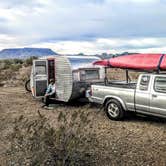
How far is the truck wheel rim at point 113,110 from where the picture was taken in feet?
38.3

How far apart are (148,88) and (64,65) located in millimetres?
5172

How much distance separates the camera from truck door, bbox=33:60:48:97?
16891mm

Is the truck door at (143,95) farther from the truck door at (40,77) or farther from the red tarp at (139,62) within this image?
the truck door at (40,77)

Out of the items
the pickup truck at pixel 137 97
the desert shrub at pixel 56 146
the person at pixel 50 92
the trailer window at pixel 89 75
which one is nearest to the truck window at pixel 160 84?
the pickup truck at pixel 137 97

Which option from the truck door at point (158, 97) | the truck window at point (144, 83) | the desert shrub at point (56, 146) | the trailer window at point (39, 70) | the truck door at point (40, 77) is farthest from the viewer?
the trailer window at point (39, 70)

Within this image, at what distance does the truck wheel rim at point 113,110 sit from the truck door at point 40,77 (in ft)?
18.3

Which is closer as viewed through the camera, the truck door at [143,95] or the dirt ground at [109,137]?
the dirt ground at [109,137]

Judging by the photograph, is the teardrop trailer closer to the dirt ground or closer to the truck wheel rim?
the dirt ground

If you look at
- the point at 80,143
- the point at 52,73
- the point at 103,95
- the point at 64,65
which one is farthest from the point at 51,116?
the point at 80,143

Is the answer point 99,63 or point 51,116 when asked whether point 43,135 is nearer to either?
point 51,116

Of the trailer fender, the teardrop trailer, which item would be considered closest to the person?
the teardrop trailer

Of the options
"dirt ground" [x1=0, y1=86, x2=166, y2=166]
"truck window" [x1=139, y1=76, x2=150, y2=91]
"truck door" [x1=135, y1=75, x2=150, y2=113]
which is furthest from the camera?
"truck window" [x1=139, y1=76, x2=150, y2=91]

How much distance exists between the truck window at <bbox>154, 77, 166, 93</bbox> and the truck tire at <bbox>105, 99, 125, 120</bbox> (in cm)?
150

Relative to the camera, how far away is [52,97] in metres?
15.6
